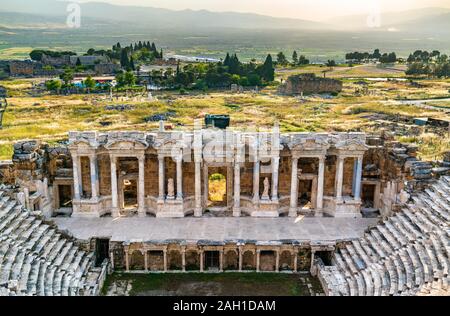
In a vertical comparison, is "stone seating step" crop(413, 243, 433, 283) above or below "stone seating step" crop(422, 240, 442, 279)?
below

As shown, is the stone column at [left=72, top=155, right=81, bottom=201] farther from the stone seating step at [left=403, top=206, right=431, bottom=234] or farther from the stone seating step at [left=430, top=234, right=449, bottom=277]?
the stone seating step at [left=430, top=234, right=449, bottom=277]

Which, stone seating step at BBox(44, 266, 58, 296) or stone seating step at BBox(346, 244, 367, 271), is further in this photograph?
stone seating step at BBox(346, 244, 367, 271)

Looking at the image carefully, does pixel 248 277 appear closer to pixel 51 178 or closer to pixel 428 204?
pixel 428 204

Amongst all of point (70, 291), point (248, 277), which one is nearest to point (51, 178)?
point (70, 291)

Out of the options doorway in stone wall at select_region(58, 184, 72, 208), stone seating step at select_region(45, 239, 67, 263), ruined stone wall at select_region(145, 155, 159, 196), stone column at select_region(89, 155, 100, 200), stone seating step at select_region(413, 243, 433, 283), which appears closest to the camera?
stone seating step at select_region(413, 243, 433, 283)

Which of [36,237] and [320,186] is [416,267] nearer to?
[320,186]

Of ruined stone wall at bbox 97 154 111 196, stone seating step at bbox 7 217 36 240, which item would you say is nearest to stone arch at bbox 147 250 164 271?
stone seating step at bbox 7 217 36 240

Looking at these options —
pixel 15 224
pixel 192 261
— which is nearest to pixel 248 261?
pixel 192 261
